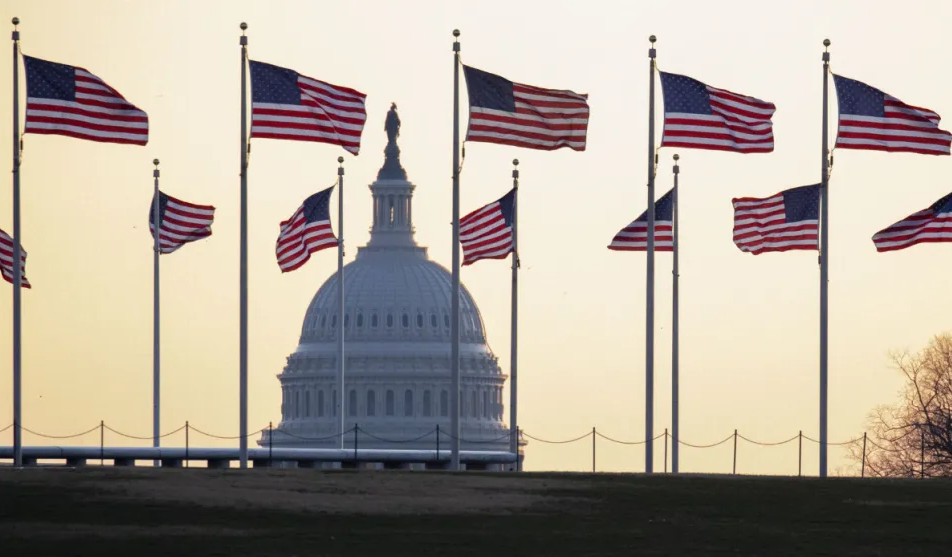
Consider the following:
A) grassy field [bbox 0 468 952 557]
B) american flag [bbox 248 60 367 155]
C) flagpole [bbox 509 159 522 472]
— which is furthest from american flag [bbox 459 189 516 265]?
grassy field [bbox 0 468 952 557]

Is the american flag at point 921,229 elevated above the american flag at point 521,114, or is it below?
below

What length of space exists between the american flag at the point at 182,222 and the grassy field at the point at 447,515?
72.8 ft

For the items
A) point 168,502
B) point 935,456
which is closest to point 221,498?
point 168,502

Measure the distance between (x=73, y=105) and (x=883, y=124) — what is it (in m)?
18.3

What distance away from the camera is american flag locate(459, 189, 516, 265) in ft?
251

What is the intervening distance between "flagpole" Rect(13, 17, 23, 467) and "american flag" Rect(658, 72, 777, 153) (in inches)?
571

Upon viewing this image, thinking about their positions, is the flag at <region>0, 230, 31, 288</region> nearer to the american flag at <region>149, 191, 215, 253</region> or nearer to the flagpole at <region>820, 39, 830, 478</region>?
the american flag at <region>149, 191, 215, 253</region>

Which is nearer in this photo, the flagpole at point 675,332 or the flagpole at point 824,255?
the flagpole at point 824,255

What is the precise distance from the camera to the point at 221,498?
4744 centimetres

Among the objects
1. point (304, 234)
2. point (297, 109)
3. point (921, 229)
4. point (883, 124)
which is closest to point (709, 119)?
point (883, 124)

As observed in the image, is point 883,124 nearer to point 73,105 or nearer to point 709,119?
point 709,119

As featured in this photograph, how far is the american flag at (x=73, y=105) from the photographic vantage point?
59656mm

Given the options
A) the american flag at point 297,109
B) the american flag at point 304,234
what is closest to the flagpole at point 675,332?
the american flag at point 304,234

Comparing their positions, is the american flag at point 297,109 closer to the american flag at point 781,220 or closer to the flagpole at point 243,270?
the flagpole at point 243,270
